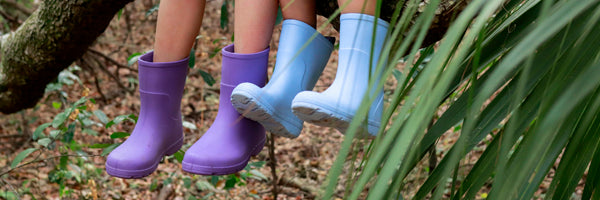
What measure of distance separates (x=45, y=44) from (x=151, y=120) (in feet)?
2.87

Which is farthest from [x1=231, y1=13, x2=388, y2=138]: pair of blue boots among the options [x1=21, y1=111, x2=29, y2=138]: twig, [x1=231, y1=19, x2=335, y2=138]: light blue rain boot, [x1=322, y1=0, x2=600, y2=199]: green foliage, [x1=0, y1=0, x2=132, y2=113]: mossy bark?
[x1=21, y1=111, x2=29, y2=138]: twig

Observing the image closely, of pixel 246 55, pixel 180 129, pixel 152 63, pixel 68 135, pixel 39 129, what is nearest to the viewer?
pixel 246 55

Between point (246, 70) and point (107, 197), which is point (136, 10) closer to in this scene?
point (107, 197)

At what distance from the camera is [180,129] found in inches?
60.1

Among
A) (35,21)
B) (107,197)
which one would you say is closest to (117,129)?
(107,197)

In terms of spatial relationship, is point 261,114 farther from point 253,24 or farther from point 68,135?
point 68,135

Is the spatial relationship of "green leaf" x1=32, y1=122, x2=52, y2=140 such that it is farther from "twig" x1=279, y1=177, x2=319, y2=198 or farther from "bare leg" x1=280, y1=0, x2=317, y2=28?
"bare leg" x1=280, y1=0, x2=317, y2=28

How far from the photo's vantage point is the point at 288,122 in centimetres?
122

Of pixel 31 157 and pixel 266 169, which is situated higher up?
pixel 266 169

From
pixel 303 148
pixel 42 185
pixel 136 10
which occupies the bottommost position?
pixel 42 185

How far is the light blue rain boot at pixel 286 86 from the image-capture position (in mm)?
1128

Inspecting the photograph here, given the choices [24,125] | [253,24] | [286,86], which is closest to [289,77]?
[286,86]

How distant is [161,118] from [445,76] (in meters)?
1.11

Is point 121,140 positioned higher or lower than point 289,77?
lower
